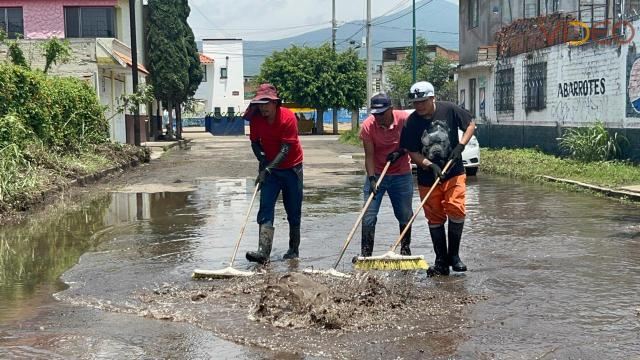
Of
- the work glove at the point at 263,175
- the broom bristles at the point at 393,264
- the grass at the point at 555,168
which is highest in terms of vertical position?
the work glove at the point at 263,175

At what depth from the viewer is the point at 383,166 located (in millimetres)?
7625

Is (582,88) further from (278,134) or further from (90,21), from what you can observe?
(90,21)

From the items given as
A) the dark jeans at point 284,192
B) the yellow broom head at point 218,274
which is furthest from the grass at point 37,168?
the yellow broom head at point 218,274

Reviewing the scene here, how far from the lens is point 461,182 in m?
6.83

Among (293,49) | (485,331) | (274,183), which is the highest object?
(293,49)

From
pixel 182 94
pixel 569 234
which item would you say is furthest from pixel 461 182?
pixel 182 94

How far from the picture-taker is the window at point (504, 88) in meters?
25.0

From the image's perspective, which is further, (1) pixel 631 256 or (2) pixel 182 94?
(2) pixel 182 94

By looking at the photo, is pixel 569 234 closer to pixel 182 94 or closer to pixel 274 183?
pixel 274 183

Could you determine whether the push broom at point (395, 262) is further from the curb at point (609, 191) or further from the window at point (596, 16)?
the window at point (596, 16)

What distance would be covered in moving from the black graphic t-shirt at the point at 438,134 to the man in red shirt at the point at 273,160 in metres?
1.30

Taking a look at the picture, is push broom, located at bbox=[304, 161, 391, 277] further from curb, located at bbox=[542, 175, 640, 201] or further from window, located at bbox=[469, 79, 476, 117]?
window, located at bbox=[469, 79, 476, 117]

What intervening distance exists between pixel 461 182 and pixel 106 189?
1062 cm

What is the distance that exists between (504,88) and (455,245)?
64.3 feet
